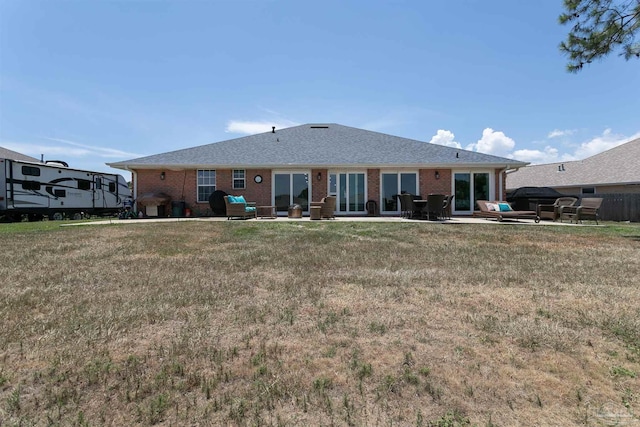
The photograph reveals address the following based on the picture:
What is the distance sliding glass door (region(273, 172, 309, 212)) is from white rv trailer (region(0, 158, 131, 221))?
11.7 meters

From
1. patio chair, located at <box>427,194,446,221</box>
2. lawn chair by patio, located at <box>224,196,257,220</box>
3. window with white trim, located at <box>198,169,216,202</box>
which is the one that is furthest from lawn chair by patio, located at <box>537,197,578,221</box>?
window with white trim, located at <box>198,169,216,202</box>

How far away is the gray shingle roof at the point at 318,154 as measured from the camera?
16.4 meters

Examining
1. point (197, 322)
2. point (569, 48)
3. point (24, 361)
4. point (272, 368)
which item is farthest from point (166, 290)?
→ point (569, 48)

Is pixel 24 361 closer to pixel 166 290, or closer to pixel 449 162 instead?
pixel 166 290

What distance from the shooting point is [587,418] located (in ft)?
5.52

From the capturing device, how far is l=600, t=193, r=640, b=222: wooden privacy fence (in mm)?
16781

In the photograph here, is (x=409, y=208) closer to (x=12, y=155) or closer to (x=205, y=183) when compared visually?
(x=205, y=183)

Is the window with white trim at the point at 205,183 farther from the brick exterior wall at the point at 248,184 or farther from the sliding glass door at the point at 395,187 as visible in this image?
the sliding glass door at the point at 395,187

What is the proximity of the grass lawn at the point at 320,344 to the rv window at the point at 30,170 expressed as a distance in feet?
48.3

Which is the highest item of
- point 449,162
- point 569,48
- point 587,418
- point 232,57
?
point 232,57

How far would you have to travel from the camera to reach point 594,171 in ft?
78.1

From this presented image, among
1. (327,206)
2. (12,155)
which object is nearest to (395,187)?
(327,206)

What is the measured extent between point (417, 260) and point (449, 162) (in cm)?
1213

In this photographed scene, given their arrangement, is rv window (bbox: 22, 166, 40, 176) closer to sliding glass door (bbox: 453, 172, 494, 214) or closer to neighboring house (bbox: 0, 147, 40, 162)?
neighboring house (bbox: 0, 147, 40, 162)
